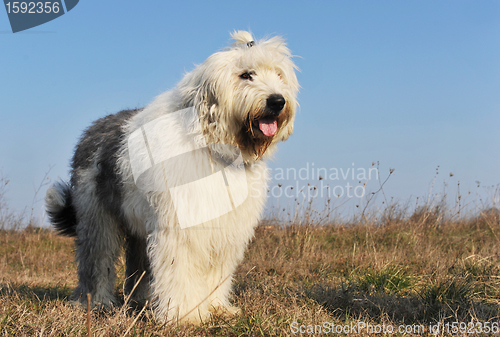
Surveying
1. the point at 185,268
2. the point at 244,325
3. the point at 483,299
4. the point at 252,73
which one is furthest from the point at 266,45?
the point at 483,299

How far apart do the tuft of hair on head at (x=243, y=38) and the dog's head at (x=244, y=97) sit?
42 millimetres

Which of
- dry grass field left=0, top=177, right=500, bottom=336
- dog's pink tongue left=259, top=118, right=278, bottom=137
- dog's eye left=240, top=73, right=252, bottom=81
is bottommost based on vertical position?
dry grass field left=0, top=177, right=500, bottom=336

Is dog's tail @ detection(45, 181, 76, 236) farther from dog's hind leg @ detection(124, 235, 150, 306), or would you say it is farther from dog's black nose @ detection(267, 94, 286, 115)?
dog's black nose @ detection(267, 94, 286, 115)

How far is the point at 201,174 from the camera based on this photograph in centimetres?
350

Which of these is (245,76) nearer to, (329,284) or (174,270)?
(174,270)

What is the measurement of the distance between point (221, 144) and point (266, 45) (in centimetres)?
100

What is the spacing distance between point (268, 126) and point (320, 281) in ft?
7.86

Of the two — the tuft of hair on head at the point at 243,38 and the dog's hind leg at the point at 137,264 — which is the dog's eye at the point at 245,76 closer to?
the tuft of hair on head at the point at 243,38

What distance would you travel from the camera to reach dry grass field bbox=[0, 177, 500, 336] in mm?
3197

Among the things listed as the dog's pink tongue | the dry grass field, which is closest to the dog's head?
the dog's pink tongue

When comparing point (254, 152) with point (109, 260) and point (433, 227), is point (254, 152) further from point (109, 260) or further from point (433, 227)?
point (433, 227)

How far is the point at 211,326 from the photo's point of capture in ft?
10.9

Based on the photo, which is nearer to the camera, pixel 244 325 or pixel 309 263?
pixel 244 325
